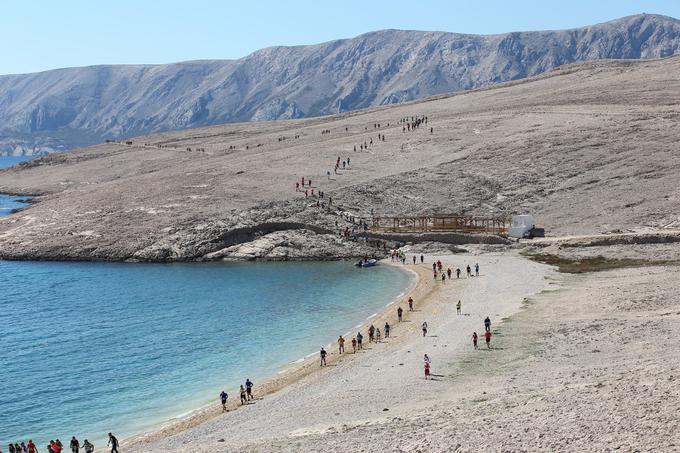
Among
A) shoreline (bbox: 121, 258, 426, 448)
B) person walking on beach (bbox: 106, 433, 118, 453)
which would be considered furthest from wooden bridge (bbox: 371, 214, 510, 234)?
person walking on beach (bbox: 106, 433, 118, 453)

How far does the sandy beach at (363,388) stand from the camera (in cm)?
2992

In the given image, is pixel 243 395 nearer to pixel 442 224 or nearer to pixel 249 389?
pixel 249 389

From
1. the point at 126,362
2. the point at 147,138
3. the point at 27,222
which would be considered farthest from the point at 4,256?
the point at 147,138

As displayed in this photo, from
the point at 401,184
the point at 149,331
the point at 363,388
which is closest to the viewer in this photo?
the point at 363,388

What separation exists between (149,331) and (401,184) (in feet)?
155

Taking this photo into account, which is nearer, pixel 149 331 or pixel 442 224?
pixel 149 331

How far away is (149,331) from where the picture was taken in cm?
5147

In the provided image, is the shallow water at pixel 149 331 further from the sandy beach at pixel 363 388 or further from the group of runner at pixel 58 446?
the sandy beach at pixel 363 388

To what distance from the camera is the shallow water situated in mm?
37562

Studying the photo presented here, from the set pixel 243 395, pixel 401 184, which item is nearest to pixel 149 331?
pixel 243 395

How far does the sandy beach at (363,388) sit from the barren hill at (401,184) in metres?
27.5

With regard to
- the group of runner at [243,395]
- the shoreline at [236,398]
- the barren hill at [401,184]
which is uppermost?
the barren hill at [401,184]

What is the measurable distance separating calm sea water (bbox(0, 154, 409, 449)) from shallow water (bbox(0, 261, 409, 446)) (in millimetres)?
98

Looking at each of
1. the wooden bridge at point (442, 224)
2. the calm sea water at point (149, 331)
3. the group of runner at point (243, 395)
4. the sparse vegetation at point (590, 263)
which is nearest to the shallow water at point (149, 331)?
the calm sea water at point (149, 331)
